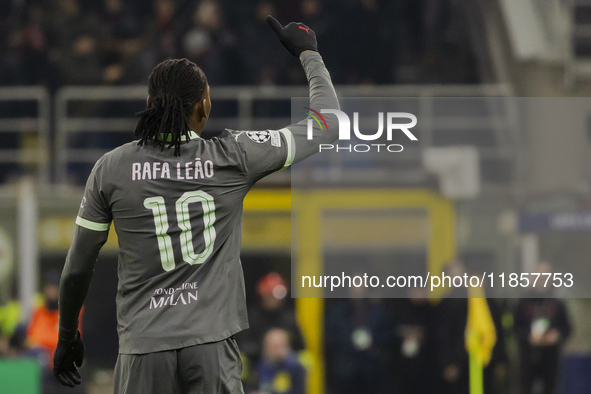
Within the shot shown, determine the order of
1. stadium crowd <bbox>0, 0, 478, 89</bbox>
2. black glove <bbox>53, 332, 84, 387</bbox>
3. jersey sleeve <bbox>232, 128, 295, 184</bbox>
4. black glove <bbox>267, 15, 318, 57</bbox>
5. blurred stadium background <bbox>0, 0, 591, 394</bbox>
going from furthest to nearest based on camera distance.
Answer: stadium crowd <bbox>0, 0, 478, 89</bbox> < blurred stadium background <bbox>0, 0, 591, 394</bbox> < black glove <bbox>267, 15, 318, 57</bbox> < black glove <bbox>53, 332, 84, 387</bbox> < jersey sleeve <bbox>232, 128, 295, 184</bbox>

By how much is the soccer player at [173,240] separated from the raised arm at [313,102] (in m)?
0.11

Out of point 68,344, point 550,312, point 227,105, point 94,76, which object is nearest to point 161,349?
point 68,344

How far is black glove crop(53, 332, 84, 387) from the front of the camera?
3.06 metres

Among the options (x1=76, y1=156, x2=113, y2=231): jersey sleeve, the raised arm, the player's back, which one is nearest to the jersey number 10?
the player's back

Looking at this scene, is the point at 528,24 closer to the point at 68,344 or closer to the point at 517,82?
the point at 517,82

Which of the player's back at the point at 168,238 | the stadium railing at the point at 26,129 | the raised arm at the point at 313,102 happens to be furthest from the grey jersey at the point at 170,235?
the stadium railing at the point at 26,129

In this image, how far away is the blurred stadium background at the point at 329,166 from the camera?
756cm

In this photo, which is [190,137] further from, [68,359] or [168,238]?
[68,359]

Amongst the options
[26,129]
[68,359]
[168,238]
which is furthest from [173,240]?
[26,129]

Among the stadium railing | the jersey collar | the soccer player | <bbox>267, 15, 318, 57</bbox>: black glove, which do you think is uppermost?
the stadium railing

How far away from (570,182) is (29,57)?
750 centimetres

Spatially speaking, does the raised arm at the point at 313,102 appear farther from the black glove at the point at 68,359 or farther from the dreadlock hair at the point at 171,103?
the black glove at the point at 68,359

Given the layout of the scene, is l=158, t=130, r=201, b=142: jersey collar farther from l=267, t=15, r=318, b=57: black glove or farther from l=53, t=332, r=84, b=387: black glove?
l=53, t=332, r=84, b=387: black glove

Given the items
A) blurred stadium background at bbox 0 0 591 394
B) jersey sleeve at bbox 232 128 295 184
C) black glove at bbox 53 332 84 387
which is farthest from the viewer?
blurred stadium background at bbox 0 0 591 394
